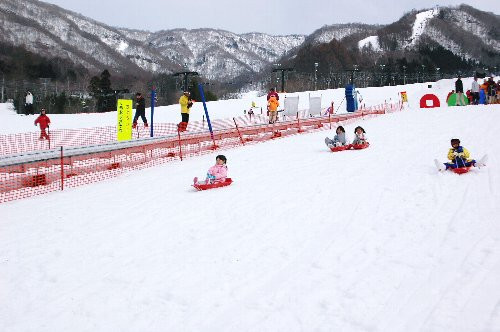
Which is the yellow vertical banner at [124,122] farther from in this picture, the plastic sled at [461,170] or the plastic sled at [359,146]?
the plastic sled at [461,170]

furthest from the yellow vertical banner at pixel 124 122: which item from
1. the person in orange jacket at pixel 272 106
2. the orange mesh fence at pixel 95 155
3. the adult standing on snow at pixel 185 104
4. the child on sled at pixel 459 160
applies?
the child on sled at pixel 459 160

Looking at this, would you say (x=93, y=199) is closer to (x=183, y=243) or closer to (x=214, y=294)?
(x=183, y=243)

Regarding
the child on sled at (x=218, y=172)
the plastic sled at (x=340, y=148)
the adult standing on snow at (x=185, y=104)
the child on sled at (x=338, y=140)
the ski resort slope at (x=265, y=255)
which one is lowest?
the ski resort slope at (x=265, y=255)

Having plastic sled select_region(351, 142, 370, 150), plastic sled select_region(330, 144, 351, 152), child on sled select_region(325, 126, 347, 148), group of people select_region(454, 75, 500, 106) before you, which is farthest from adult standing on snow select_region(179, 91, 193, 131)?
group of people select_region(454, 75, 500, 106)

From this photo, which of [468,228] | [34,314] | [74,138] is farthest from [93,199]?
[74,138]

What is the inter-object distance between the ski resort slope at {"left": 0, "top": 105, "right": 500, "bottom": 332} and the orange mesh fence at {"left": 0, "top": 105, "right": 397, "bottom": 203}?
6.27ft

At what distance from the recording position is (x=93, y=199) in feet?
34.2

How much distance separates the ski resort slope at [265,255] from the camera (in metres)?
4.65

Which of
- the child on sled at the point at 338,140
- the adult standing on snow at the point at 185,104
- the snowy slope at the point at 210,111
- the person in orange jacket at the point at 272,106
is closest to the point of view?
the child on sled at the point at 338,140

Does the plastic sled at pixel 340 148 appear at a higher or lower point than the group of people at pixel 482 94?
lower

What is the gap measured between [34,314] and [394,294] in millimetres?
3825

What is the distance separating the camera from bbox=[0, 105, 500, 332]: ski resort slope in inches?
183

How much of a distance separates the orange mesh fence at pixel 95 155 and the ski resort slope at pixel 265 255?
1.91m

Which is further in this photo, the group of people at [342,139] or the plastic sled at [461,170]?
the group of people at [342,139]
